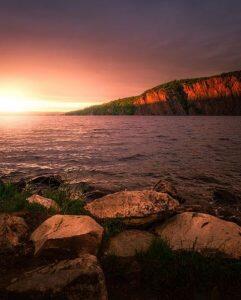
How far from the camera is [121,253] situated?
6191mm

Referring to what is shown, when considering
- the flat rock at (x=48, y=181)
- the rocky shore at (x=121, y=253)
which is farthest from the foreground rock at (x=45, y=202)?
the flat rock at (x=48, y=181)

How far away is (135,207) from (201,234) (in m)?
1.91

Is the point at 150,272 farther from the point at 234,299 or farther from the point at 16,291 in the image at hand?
the point at 16,291

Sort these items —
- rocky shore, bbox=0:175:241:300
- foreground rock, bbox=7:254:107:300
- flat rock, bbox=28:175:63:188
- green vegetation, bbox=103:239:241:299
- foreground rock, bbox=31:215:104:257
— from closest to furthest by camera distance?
foreground rock, bbox=7:254:107:300 < rocky shore, bbox=0:175:241:300 < green vegetation, bbox=103:239:241:299 < foreground rock, bbox=31:215:104:257 < flat rock, bbox=28:175:63:188

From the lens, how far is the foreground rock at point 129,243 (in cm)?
623

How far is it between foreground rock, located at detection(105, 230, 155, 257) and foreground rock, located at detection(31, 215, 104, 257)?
13.5 inches

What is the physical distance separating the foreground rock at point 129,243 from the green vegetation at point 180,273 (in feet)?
0.56

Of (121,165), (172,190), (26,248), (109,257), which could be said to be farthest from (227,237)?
(121,165)

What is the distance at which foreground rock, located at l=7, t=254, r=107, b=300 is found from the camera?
4.55 metres

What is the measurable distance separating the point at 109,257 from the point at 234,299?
246 cm

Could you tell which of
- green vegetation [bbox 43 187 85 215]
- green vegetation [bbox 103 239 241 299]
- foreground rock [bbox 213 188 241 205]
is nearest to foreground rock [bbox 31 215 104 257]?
green vegetation [bbox 103 239 241 299]

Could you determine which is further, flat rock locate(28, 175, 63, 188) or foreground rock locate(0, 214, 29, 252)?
flat rock locate(28, 175, 63, 188)

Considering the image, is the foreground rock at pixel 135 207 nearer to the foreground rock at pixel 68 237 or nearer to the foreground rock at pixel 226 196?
the foreground rock at pixel 68 237

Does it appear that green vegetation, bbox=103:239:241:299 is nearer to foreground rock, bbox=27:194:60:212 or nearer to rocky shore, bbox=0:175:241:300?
rocky shore, bbox=0:175:241:300
